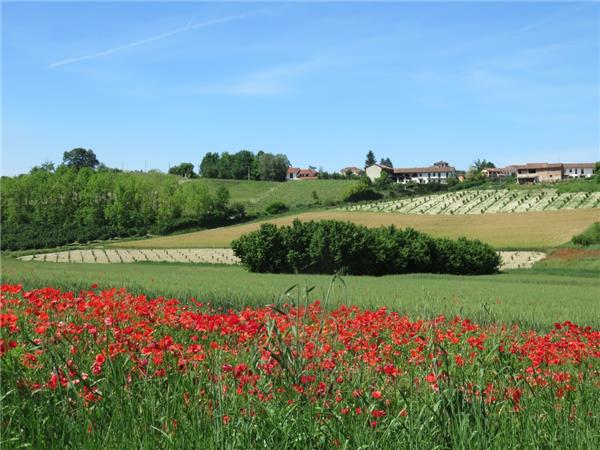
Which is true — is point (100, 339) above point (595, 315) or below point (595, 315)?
above

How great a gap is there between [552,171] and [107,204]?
134590mm

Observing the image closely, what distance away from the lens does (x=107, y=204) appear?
10588 cm

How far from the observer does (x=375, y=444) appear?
4520 mm

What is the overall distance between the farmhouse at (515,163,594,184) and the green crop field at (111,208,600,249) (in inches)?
4150

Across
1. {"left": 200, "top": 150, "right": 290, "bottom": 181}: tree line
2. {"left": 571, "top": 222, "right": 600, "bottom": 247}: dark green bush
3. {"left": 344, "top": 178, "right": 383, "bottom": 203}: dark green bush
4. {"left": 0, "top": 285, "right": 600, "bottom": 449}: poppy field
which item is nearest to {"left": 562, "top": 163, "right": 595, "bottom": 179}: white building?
{"left": 200, "top": 150, "right": 290, "bottom": 181}: tree line

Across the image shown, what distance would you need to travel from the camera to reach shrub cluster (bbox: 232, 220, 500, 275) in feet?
148

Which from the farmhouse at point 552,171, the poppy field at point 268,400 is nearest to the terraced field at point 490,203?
the farmhouse at point 552,171

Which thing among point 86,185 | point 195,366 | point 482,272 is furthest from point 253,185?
point 195,366

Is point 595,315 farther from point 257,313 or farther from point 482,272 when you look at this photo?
point 482,272

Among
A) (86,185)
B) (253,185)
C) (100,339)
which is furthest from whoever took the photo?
(253,185)

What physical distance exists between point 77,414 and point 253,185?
14790cm

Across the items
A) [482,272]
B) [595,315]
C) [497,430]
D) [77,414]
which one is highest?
[77,414]

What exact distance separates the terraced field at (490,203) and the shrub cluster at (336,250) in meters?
49.9

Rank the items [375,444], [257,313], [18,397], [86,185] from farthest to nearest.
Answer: [86,185], [257,313], [18,397], [375,444]
